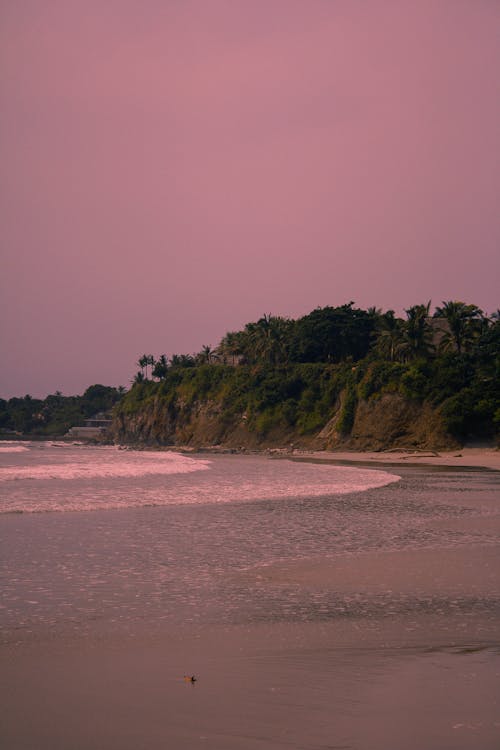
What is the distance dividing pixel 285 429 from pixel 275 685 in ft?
312

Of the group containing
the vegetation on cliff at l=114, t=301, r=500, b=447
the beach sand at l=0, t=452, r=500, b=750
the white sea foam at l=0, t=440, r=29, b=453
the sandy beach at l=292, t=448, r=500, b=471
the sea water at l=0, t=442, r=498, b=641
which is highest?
the vegetation on cliff at l=114, t=301, r=500, b=447

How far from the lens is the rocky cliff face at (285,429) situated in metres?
79.8

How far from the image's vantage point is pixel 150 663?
24.2ft

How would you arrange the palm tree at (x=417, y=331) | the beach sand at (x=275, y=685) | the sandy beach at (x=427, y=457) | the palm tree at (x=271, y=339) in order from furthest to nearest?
the palm tree at (x=271, y=339), the palm tree at (x=417, y=331), the sandy beach at (x=427, y=457), the beach sand at (x=275, y=685)

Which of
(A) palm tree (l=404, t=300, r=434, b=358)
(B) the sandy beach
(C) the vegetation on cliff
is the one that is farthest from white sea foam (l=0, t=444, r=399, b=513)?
(A) palm tree (l=404, t=300, r=434, b=358)

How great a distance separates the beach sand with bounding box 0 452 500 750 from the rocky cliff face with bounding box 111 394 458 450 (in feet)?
224

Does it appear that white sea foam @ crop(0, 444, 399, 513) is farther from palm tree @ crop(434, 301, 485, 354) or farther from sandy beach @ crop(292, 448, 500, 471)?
palm tree @ crop(434, 301, 485, 354)

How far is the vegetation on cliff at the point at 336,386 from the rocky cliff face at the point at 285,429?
16 centimetres

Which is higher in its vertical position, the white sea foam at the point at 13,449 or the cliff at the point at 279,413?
the cliff at the point at 279,413

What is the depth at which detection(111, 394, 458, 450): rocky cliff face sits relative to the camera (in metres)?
79.8

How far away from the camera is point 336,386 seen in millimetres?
97250

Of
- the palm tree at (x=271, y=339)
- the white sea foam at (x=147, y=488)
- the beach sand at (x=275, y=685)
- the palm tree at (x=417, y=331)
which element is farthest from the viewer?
the palm tree at (x=271, y=339)

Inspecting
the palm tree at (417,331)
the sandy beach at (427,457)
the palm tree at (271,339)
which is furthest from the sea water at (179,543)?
the palm tree at (271,339)

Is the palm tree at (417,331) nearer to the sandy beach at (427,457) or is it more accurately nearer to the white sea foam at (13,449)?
the sandy beach at (427,457)
